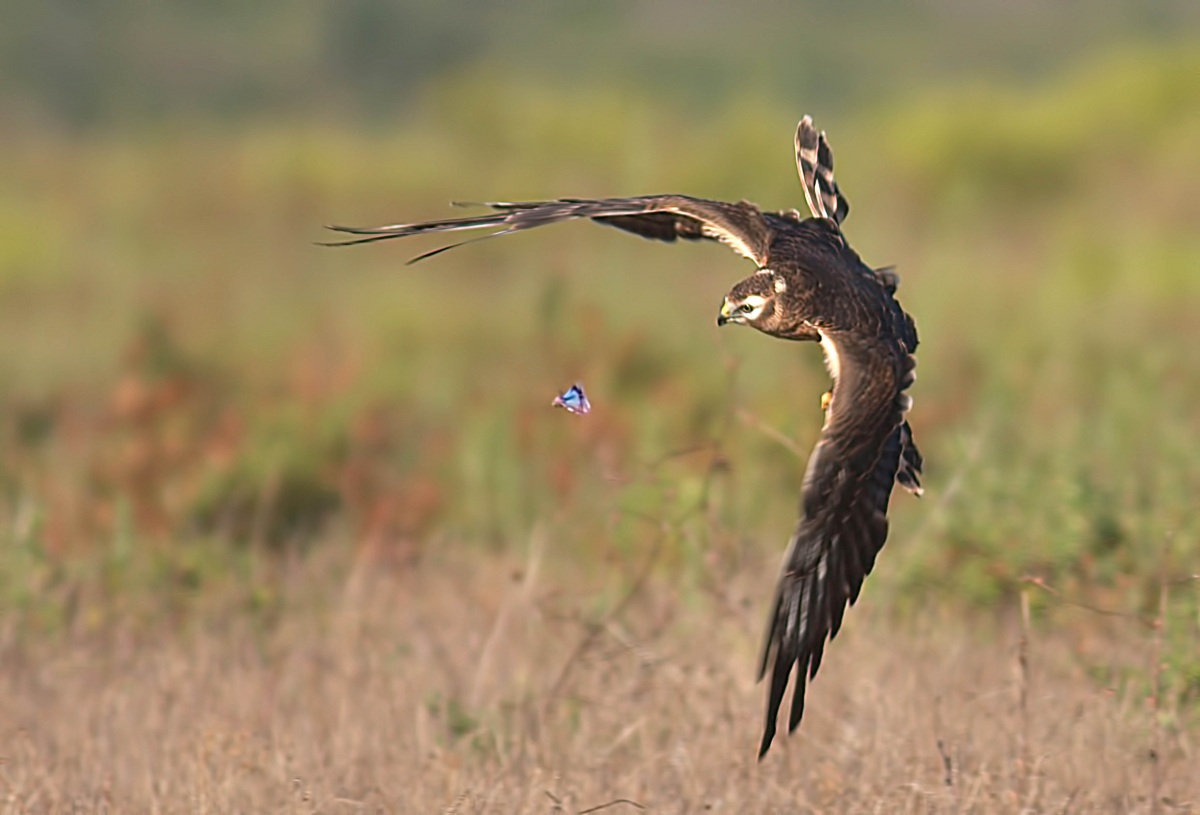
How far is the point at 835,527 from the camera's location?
4199mm

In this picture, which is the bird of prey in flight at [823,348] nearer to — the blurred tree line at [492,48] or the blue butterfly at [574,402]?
the blue butterfly at [574,402]

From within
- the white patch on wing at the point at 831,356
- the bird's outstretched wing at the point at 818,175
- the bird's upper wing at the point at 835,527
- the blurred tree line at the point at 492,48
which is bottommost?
the bird's upper wing at the point at 835,527

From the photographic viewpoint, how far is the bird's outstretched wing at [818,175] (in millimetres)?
5453

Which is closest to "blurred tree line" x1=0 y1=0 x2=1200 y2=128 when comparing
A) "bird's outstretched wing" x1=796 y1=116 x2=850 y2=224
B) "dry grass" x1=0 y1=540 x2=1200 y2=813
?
"dry grass" x1=0 y1=540 x2=1200 y2=813

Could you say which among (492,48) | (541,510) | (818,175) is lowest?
(541,510)

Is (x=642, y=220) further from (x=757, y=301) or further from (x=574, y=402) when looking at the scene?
(x=574, y=402)

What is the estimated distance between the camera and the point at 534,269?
1310 cm

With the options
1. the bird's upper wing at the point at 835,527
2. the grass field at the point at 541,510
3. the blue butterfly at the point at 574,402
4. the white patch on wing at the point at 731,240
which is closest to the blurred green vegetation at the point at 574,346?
the grass field at the point at 541,510

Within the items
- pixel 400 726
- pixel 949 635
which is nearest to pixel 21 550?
pixel 400 726

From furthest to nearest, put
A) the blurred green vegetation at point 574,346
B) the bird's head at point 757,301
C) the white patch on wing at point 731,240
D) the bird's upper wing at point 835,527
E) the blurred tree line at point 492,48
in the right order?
the blurred tree line at point 492,48 < the blurred green vegetation at point 574,346 < the white patch on wing at point 731,240 < the bird's head at point 757,301 < the bird's upper wing at point 835,527

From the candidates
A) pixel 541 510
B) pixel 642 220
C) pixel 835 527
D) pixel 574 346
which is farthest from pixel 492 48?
pixel 835 527

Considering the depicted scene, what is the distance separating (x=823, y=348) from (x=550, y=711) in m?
1.23

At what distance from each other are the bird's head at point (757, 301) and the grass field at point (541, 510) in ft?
0.51

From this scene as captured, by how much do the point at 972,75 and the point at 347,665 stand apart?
12.3 meters
